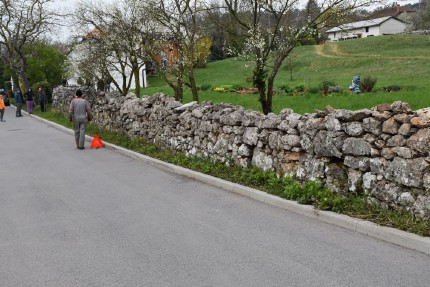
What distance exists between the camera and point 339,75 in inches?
1569

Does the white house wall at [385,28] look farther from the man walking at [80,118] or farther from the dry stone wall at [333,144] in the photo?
the dry stone wall at [333,144]

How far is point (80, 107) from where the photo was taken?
15883mm

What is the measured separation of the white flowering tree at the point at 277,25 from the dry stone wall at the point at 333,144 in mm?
3013

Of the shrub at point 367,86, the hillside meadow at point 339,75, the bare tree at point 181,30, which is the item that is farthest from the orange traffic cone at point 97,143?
the shrub at point 367,86

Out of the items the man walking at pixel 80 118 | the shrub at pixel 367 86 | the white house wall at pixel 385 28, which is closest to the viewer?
the man walking at pixel 80 118

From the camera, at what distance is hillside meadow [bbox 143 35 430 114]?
60.3 feet

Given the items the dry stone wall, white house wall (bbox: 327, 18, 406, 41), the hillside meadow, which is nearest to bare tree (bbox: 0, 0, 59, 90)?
the hillside meadow

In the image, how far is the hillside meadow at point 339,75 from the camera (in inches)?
724

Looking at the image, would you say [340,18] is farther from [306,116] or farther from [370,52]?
[370,52]

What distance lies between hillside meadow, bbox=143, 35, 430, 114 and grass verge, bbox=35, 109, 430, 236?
5.66 m

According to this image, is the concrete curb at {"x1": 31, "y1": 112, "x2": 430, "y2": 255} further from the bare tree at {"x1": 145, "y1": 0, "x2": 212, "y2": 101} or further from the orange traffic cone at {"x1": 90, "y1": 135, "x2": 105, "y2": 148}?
the bare tree at {"x1": 145, "y1": 0, "x2": 212, "y2": 101}

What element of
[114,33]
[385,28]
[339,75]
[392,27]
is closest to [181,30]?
[114,33]

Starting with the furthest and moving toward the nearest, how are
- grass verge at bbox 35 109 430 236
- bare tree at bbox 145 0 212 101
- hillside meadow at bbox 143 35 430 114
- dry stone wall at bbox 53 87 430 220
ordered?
hillside meadow at bbox 143 35 430 114
bare tree at bbox 145 0 212 101
dry stone wall at bbox 53 87 430 220
grass verge at bbox 35 109 430 236

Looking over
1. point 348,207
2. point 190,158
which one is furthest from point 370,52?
point 348,207
